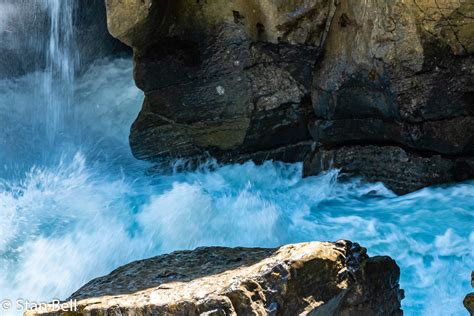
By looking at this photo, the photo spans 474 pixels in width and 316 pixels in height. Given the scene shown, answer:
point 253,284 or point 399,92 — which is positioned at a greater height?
point 399,92

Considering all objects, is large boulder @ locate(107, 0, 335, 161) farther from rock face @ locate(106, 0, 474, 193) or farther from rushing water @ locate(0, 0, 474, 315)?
rushing water @ locate(0, 0, 474, 315)

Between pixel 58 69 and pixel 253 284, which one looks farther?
pixel 58 69

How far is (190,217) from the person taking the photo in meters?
6.52

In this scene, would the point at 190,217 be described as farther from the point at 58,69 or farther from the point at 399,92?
the point at 58,69

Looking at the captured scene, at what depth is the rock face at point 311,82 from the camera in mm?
6355

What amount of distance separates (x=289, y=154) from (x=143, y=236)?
1.93 meters

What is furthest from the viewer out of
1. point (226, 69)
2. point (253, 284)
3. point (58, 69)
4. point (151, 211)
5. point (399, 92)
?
point (58, 69)

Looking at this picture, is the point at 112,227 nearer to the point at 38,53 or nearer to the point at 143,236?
the point at 143,236

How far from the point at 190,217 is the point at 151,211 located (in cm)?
57

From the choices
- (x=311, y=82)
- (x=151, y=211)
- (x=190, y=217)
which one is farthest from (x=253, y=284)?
(x=311, y=82)

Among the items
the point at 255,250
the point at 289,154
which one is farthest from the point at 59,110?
the point at 255,250

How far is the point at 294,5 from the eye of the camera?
688 centimetres

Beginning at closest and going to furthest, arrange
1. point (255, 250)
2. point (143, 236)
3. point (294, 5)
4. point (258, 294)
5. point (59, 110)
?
1. point (258, 294)
2. point (255, 250)
3. point (143, 236)
4. point (294, 5)
5. point (59, 110)

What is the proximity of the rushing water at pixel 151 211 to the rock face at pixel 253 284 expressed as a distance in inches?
43.8
